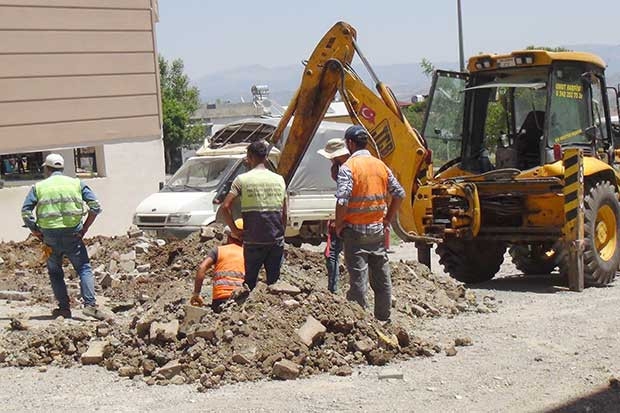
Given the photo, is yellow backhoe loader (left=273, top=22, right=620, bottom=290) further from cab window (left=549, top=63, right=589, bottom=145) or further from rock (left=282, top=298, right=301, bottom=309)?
rock (left=282, top=298, right=301, bottom=309)

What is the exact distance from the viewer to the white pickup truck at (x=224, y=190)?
632 inches

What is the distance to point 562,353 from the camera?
8281 millimetres

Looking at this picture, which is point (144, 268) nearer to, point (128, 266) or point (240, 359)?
point (128, 266)

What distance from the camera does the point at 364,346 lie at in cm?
788

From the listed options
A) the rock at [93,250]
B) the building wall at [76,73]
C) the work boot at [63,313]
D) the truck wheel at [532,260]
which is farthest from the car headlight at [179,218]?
the work boot at [63,313]

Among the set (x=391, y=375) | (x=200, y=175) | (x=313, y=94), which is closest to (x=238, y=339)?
(x=391, y=375)

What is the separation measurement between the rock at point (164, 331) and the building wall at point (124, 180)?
11.6 meters

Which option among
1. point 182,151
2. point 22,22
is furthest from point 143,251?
point 182,151

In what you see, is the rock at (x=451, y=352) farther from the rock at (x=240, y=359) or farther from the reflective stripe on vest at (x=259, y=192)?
the reflective stripe on vest at (x=259, y=192)

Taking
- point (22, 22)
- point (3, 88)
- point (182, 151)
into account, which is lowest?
point (182, 151)

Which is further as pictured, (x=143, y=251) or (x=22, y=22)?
(x=22, y=22)

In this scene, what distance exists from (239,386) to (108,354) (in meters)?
1.39

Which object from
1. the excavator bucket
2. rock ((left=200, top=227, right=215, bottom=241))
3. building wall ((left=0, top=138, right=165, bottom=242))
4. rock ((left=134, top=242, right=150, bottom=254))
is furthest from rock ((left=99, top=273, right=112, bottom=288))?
building wall ((left=0, top=138, right=165, bottom=242))

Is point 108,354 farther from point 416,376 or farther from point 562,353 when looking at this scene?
point 562,353
